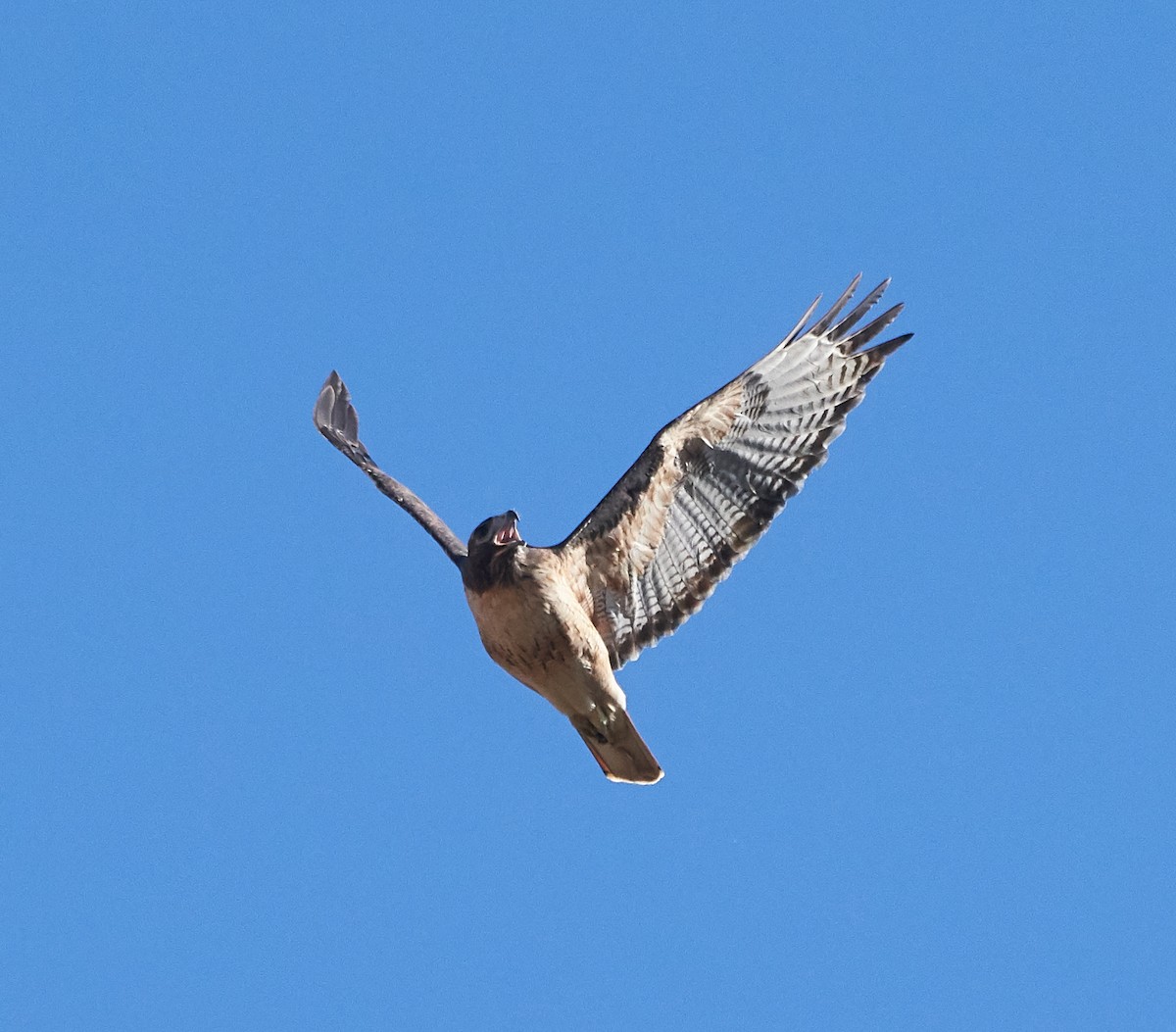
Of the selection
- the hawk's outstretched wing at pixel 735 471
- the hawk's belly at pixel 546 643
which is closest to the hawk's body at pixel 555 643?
the hawk's belly at pixel 546 643

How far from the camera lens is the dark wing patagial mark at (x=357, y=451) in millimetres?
10688

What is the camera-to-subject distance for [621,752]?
1029 cm

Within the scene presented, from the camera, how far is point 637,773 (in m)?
10.4

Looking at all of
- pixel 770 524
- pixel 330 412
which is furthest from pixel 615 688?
pixel 330 412

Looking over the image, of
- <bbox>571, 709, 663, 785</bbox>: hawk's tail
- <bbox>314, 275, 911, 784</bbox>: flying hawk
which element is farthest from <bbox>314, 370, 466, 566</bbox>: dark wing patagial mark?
<bbox>571, 709, 663, 785</bbox>: hawk's tail

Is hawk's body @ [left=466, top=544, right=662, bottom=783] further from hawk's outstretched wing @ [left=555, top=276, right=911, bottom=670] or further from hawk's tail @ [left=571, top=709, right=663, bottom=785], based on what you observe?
hawk's outstretched wing @ [left=555, top=276, right=911, bottom=670]

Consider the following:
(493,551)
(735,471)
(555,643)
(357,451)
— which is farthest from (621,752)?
(357,451)

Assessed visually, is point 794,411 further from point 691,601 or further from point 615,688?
point 615,688

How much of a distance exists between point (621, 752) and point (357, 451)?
3203 millimetres

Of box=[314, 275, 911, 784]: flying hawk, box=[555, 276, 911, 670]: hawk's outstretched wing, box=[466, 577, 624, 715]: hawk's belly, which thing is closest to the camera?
box=[466, 577, 624, 715]: hawk's belly

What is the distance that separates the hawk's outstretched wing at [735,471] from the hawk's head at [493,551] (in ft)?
2.59

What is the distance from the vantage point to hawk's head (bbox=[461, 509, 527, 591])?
966 centimetres

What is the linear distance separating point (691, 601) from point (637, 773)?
44.1 inches

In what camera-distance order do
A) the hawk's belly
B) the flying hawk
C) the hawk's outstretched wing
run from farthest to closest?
the hawk's outstretched wing < the flying hawk < the hawk's belly
